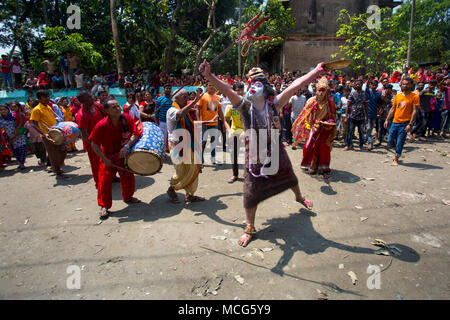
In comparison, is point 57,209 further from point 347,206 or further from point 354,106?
point 354,106

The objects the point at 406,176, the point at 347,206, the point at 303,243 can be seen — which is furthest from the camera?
the point at 406,176

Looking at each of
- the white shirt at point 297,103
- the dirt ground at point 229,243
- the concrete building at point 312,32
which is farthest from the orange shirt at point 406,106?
the concrete building at point 312,32

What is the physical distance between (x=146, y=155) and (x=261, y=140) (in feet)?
5.66

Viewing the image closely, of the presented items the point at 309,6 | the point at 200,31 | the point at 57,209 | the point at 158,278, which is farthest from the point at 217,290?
the point at 309,6

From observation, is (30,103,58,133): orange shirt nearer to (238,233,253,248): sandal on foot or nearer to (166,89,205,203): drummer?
(166,89,205,203): drummer

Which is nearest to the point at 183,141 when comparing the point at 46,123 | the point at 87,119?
the point at 87,119

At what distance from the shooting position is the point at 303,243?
3582 millimetres

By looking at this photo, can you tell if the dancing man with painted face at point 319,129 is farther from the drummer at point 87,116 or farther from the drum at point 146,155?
the drummer at point 87,116

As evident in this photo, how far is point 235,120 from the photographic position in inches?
227

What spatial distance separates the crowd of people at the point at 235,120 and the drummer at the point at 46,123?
0.07 ft

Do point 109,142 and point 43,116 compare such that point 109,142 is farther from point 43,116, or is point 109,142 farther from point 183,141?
point 43,116

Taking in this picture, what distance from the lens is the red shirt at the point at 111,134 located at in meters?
4.36

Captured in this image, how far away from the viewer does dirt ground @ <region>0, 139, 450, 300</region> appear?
9.37ft

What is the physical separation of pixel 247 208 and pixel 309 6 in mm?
27126
